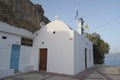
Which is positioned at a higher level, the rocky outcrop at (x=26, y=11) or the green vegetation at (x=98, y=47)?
the rocky outcrop at (x=26, y=11)

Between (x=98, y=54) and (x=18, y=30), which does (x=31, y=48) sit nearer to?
(x=18, y=30)

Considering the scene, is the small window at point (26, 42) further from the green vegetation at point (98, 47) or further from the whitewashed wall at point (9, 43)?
the green vegetation at point (98, 47)

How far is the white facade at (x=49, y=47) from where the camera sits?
32.4 feet

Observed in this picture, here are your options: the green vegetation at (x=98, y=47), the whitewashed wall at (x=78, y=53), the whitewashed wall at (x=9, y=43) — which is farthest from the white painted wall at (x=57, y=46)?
the green vegetation at (x=98, y=47)

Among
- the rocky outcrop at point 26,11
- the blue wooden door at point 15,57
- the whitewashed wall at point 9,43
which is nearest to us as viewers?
the whitewashed wall at point 9,43

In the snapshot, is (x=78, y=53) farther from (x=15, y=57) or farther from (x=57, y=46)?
(x=15, y=57)

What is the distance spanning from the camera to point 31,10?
22641 millimetres

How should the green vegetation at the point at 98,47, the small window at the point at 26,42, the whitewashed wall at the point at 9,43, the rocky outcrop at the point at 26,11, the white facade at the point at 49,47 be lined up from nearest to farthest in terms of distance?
the whitewashed wall at the point at 9,43, the white facade at the point at 49,47, the small window at the point at 26,42, the rocky outcrop at the point at 26,11, the green vegetation at the point at 98,47

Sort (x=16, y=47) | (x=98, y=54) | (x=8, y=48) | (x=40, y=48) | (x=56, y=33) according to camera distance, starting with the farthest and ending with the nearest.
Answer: (x=98, y=54) → (x=40, y=48) → (x=56, y=33) → (x=16, y=47) → (x=8, y=48)

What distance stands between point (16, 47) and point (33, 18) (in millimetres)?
13059

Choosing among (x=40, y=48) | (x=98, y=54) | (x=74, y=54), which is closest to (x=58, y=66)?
(x=74, y=54)

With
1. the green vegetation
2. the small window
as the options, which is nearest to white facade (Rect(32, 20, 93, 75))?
the small window

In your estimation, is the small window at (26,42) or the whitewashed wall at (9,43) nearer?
the whitewashed wall at (9,43)

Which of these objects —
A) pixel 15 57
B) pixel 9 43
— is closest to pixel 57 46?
pixel 15 57
